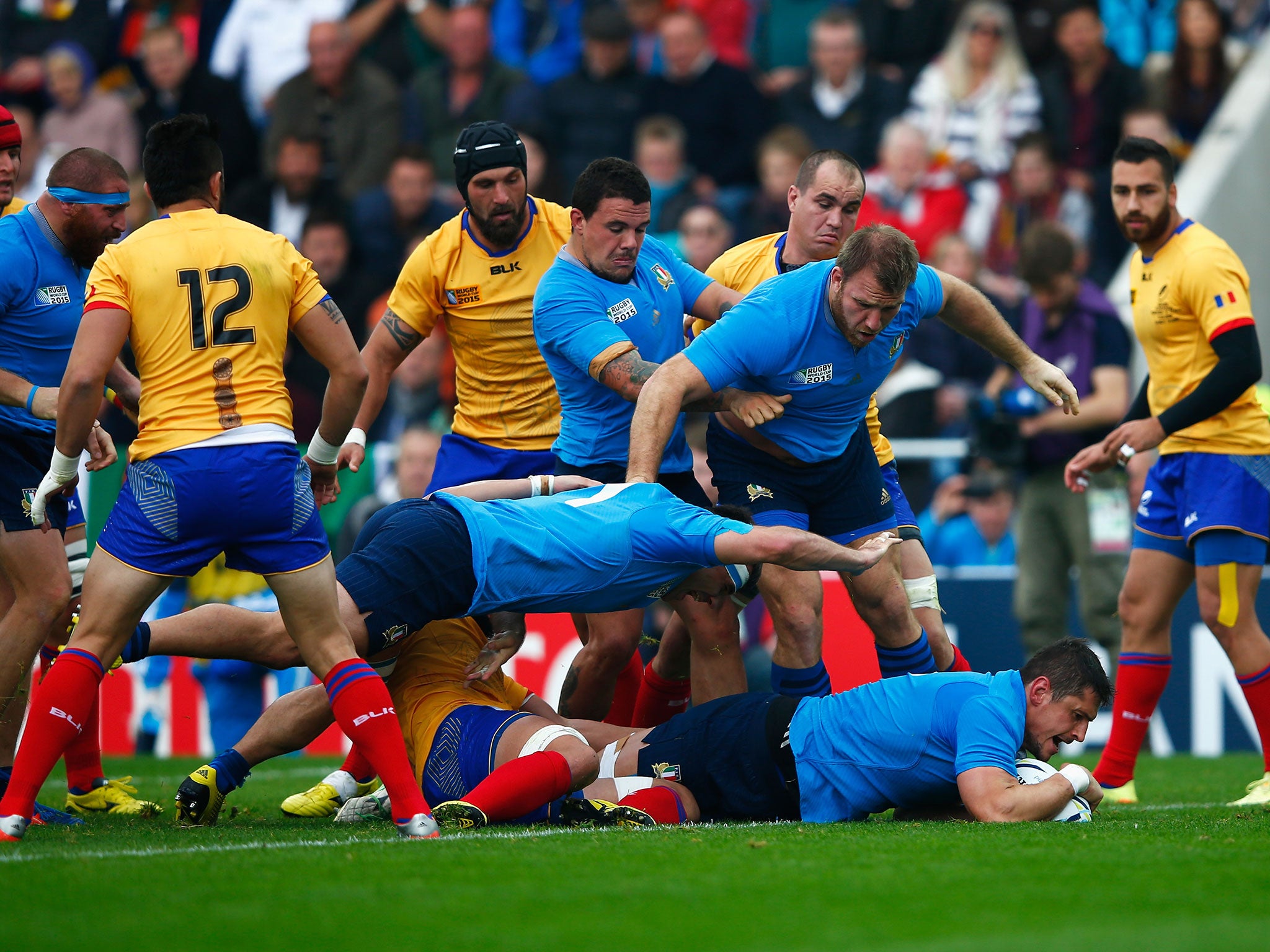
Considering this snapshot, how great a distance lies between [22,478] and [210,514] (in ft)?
5.49

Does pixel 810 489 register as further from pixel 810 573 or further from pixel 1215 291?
pixel 1215 291

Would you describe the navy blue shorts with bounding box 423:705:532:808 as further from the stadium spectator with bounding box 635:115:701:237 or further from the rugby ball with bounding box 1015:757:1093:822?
the stadium spectator with bounding box 635:115:701:237

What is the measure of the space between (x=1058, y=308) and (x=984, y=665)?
241 centimetres

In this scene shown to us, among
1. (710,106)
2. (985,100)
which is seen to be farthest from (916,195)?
(710,106)

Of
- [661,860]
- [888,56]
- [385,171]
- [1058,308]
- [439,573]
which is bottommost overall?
[661,860]

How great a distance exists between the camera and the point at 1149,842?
519cm

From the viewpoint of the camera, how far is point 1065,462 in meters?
10.1

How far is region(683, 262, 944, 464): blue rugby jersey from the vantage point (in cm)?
609

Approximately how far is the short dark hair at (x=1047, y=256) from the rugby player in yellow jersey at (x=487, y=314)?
3.66 m

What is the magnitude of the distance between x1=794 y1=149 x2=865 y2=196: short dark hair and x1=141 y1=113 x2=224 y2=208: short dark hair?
8.72 ft

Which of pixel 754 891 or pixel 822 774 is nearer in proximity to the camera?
pixel 754 891

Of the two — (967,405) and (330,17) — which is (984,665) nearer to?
(967,405)

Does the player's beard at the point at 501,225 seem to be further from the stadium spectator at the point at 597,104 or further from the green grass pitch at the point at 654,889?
the stadium spectator at the point at 597,104

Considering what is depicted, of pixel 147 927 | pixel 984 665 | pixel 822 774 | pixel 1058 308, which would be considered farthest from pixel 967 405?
pixel 147 927
